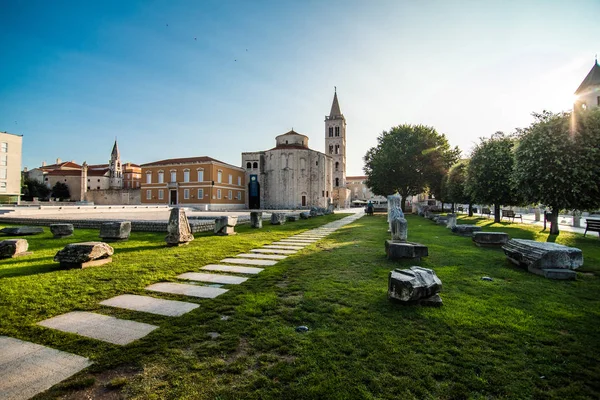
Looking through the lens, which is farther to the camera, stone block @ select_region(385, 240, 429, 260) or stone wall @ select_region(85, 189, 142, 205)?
stone wall @ select_region(85, 189, 142, 205)

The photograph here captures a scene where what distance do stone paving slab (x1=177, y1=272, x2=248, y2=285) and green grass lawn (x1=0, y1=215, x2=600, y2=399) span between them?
29 centimetres

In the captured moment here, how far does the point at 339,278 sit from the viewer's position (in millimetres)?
5406

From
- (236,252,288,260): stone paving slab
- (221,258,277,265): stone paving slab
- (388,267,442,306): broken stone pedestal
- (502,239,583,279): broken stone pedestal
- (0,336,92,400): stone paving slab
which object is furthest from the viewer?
(236,252,288,260): stone paving slab

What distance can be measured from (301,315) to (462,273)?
4047 mm

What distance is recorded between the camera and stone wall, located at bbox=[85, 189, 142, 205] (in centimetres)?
6022

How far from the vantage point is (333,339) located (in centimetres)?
299

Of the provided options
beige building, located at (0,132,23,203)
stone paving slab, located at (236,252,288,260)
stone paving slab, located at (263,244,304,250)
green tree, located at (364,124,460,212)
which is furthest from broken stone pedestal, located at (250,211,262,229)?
beige building, located at (0,132,23,203)

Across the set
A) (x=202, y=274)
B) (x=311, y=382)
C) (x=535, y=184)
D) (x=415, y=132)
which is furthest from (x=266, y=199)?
(x=311, y=382)

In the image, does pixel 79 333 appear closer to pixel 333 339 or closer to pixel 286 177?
pixel 333 339

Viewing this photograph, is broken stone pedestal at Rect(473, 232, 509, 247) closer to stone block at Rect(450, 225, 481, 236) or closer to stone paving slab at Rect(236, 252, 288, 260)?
stone block at Rect(450, 225, 481, 236)

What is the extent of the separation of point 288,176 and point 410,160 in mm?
23780

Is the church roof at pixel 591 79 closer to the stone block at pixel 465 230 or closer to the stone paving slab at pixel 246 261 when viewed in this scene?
the stone block at pixel 465 230

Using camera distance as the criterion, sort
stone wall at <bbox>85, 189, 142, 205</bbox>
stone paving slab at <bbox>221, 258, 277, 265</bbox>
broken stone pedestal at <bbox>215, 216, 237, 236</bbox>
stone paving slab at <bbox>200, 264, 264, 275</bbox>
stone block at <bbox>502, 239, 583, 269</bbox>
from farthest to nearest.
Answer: stone wall at <bbox>85, 189, 142, 205</bbox>, broken stone pedestal at <bbox>215, 216, 237, 236</bbox>, stone paving slab at <bbox>221, 258, 277, 265</bbox>, stone paving slab at <bbox>200, 264, 264, 275</bbox>, stone block at <bbox>502, 239, 583, 269</bbox>

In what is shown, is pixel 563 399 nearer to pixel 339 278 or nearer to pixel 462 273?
pixel 339 278
